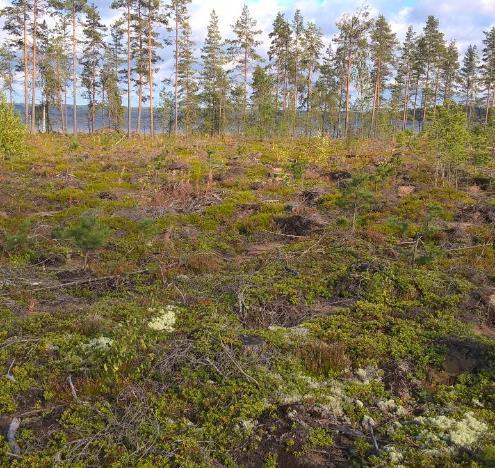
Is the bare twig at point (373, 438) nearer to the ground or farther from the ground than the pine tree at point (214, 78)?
nearer to the ground

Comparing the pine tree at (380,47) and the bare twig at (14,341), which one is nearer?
the bare twig at (14,341)

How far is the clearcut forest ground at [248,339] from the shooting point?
4562 millimetres

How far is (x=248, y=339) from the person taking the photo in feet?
21.5

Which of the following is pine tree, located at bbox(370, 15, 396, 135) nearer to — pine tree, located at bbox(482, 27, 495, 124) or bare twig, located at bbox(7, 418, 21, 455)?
pine tree, located at bbox(482, 27, 495, 124)

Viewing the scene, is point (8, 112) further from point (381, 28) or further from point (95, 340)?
point (381, 28)

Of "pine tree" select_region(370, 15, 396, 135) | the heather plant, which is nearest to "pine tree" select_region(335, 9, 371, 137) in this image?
"pine tree" select_region(370, 15, 396, 135)

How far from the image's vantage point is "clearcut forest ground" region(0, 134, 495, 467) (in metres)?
4.56

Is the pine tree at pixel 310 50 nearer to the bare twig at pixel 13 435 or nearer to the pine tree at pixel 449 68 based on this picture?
the pine tree at pixel 449 68

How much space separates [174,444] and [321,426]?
1619 millimetres

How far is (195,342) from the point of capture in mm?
6207

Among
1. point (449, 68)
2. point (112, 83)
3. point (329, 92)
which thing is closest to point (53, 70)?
point (112, 83)

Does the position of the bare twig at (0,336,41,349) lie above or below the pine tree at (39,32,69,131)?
below

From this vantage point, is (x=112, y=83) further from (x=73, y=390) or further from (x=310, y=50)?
(x=73, y=390)

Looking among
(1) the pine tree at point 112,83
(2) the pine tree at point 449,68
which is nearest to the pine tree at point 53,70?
(1) the pine tree at point 112,83
